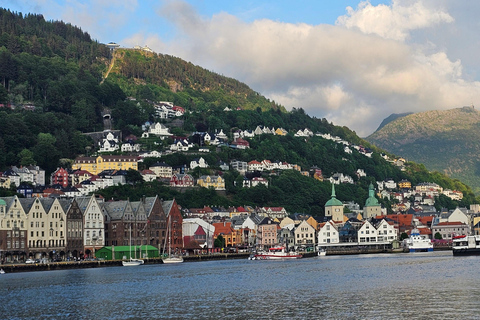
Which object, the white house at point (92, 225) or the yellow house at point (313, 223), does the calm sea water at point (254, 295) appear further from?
the yellow house at point (313, 223)

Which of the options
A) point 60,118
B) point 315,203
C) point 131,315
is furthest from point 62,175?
point 131,315

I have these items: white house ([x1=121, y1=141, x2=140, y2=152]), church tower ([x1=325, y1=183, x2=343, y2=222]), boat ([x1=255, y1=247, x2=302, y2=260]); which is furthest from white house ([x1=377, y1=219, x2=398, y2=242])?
white house ([x1=121, y1=141, x2=140, y2=152])

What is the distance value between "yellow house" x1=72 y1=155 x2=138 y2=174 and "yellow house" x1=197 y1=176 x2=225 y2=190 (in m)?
15.3

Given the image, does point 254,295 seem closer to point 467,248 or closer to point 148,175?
point 467,248

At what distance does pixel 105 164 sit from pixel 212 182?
25.0 metres

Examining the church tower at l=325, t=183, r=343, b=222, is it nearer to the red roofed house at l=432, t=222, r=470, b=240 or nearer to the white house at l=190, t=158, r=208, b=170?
the red roofed house at l=432, t=222, r=470, b=240

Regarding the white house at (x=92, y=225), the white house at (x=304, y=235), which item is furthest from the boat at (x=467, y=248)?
the white house at (x=92, y=225)

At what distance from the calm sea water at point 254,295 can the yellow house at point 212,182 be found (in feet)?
302

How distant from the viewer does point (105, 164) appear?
17875cm

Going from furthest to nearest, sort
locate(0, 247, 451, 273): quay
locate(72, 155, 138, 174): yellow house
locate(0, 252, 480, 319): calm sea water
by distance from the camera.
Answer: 1. locate(72, 155, 138, 174): yellow house
2. locate(0, 247, 451, 273): quay
3. locate(0, 252, 480, 319): calm sea water

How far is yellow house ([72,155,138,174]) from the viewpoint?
583ft

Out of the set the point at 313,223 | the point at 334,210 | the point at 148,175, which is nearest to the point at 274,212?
the point at 334,210

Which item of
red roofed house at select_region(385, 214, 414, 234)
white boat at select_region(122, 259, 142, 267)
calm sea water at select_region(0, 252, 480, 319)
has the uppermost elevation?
→ red roofed house at select_region(385, 214, 414, 234)

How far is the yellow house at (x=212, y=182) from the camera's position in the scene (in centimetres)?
17612
